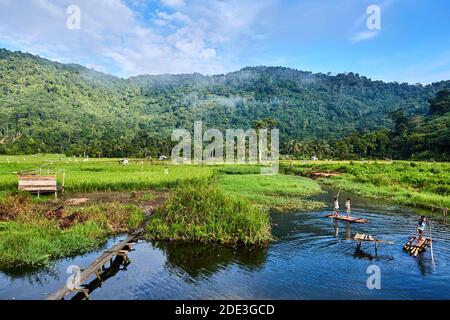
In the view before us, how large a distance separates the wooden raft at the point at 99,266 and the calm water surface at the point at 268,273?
50 centimetres

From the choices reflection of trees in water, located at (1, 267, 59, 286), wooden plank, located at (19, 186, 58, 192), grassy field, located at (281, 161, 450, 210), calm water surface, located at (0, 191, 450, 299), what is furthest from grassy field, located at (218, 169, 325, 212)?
wooden plank, located at (19, 186, 58, 192)

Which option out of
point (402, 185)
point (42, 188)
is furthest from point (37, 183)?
point (402, 185)

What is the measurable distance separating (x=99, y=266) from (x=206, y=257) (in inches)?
193

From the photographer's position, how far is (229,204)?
20000mm

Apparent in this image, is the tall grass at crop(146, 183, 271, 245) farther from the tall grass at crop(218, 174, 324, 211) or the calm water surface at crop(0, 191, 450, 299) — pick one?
the tall grass at crop(218, 174, 324, 211)

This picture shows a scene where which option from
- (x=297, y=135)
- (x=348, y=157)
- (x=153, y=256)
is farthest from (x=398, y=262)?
(x=297, y=135)

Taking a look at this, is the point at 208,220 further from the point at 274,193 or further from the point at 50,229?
the point at 274,193

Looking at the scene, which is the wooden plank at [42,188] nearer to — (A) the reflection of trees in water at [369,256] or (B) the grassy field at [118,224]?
(B) the grassy field at [118,224]

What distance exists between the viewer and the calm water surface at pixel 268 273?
13.3m

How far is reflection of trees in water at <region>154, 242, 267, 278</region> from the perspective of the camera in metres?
15.8

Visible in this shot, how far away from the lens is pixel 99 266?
14242mm

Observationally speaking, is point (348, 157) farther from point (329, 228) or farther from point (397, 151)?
point (329, 228)

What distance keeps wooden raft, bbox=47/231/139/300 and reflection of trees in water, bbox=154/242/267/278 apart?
1.79 m
